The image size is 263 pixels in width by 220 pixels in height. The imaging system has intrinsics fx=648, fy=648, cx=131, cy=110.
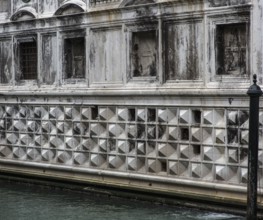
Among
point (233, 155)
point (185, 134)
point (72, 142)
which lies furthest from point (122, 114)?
point (233, 155)

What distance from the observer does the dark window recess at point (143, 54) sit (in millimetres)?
13133

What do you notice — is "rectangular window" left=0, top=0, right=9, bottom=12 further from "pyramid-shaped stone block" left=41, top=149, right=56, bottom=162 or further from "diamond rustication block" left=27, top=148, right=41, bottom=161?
"pyramid-shaped stone block" left=41, top=149, right=56, bottom=162

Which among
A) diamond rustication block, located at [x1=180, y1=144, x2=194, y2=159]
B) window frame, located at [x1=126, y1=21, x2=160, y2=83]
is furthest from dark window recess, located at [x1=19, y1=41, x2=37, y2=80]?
diamond rustication block, located at [x1=180, y1=144, x2=194, y2=159]

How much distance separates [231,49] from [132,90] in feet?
7.82

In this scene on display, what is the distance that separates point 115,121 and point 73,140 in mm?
1450

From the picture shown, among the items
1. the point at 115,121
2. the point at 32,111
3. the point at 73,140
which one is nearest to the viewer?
the point at 115,121

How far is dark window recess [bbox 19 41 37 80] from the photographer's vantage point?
1585 cm

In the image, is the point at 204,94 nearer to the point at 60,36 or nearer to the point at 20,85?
the point at 60,36

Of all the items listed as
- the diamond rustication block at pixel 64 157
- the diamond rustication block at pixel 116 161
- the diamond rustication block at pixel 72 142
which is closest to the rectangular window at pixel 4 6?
the diamond rustication block at pixel 72 142

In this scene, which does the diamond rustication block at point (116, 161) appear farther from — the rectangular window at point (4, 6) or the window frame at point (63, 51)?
the rectangular window at point (4, 6)

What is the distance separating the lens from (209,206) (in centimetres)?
1191

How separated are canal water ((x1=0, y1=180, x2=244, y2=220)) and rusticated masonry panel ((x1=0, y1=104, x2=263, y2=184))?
698mm

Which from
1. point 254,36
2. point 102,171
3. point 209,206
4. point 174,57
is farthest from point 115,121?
point 254,36

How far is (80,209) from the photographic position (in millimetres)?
12398
